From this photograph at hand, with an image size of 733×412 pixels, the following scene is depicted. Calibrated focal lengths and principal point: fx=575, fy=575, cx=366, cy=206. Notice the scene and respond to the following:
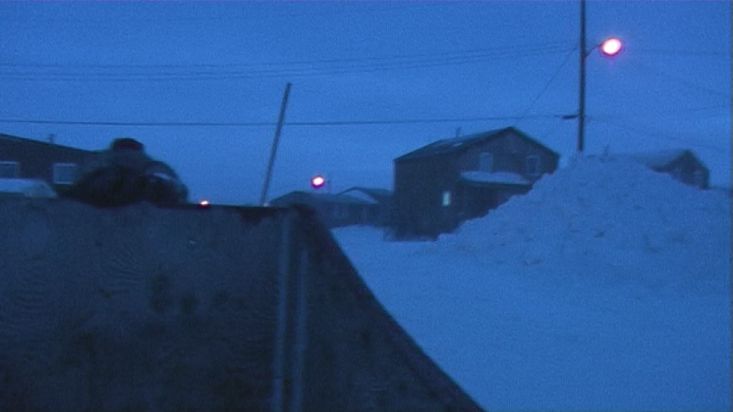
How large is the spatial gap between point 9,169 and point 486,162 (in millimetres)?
26125

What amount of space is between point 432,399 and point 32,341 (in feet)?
6.20

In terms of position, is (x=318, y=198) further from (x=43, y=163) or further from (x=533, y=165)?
(x=43, y=163)

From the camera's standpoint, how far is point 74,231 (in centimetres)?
270

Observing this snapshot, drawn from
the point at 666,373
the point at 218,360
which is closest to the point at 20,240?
the point at 218,360

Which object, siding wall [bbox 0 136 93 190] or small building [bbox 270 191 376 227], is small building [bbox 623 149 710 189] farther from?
siding wall [bbox 0 136 93 190]

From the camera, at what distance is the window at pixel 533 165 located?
126 ft

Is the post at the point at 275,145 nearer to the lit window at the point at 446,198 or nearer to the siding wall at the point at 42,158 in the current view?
the siding wall at the point at 42,158

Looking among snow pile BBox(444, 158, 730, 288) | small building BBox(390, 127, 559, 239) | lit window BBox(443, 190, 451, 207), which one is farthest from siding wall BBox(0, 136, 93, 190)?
lit window BBox(443, 190, 451, 207)

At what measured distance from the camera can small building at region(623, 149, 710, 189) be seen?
45938 millimetres

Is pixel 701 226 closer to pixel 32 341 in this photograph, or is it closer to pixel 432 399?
pixel 432 399

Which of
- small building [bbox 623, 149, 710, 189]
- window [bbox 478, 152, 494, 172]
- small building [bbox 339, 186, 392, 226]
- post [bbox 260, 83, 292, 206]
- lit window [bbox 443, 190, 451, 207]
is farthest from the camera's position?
small building [bbox 339, 186, 392, 226]

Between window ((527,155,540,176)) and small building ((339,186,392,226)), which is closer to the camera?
window ((527,155,540,176))

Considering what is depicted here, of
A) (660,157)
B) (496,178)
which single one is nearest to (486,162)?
(496,178)

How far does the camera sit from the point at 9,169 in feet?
76.6
